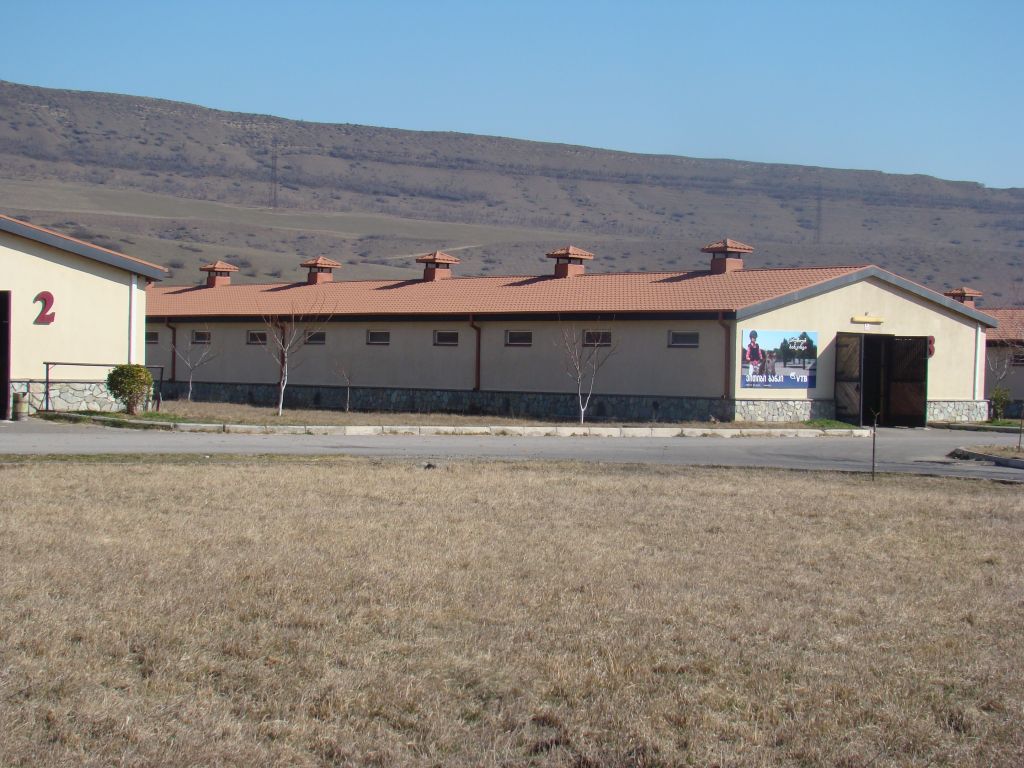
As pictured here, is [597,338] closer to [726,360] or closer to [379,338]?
[726,360]

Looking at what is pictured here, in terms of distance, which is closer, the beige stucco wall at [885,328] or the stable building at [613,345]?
the stable building at [613,345]

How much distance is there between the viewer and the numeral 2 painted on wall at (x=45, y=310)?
2589cm

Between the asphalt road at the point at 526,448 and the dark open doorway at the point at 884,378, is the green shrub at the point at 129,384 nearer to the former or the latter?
the asphalt road at the point at 526,448

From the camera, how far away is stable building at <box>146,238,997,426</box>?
100ft

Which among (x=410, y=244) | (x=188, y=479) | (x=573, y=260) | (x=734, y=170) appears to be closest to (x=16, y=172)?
(x=410, y=244)

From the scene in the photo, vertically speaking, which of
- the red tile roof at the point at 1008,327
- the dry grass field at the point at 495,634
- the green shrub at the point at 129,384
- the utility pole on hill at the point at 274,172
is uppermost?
the utility pole on hill at the point at 274,172

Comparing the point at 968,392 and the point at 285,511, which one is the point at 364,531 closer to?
the point at 285,511

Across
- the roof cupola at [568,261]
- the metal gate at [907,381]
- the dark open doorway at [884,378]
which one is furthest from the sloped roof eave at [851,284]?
the roof cupola at [568,261]

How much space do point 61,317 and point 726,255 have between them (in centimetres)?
1832

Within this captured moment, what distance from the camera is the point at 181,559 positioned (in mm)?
8945

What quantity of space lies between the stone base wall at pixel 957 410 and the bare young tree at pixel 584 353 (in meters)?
10.1

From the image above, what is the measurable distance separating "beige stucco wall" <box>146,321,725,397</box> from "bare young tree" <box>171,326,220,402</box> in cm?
5

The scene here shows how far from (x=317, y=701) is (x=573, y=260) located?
105 ft

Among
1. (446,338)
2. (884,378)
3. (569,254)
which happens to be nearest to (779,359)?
(884,378)
